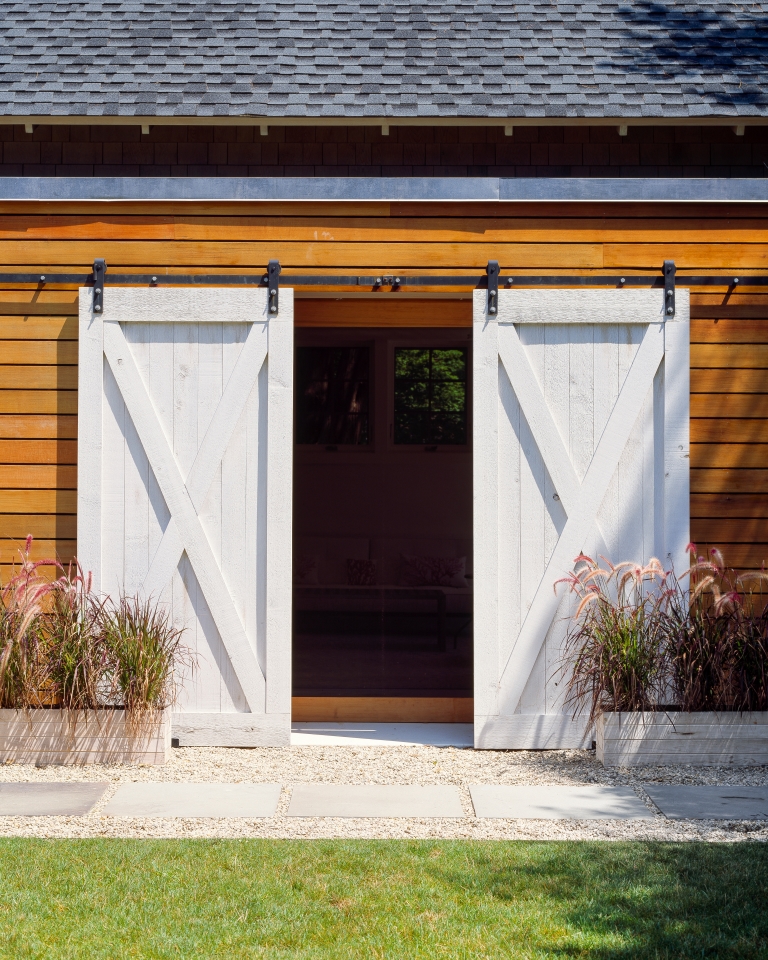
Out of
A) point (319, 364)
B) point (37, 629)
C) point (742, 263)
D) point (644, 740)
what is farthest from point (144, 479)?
point (319, 364)

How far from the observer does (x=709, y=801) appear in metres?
4.61

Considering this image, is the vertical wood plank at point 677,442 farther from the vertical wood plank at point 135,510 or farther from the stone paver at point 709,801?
the vertical wood plank at point 135,510

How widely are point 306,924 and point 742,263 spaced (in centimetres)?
436

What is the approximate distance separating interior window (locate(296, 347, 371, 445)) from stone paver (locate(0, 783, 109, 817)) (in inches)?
290

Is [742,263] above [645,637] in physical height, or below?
above

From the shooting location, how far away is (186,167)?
7.43 metres

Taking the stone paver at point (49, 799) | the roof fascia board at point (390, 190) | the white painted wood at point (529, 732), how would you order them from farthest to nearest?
the roof fascia board at point (390, 190)
the white painted wood at point (529, 732)
the stone paver at point (49, 799)

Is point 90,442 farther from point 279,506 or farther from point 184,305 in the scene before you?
point 279,506

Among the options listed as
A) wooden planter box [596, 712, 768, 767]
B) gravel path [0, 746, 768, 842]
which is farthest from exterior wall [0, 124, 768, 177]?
gravel path [0, 746, 768, 842]

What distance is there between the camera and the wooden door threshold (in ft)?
20.2

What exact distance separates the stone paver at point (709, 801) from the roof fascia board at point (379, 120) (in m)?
→ 4.05

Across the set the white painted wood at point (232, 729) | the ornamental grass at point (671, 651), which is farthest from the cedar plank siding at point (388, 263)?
the white painted wood at point (232, 729)

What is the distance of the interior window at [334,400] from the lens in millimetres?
11891

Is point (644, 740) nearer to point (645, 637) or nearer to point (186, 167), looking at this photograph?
point (645, 637)
